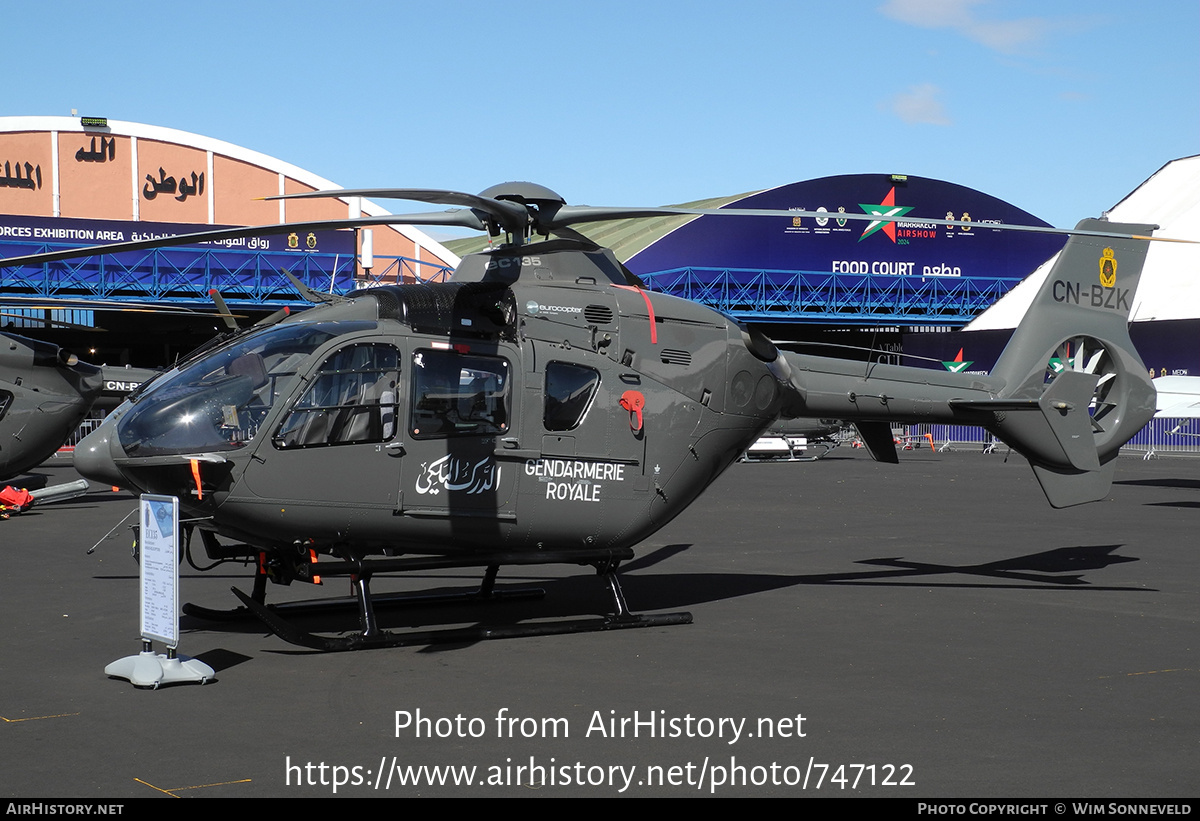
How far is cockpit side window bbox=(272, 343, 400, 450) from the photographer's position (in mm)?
9055

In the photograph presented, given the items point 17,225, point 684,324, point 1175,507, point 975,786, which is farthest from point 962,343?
point 975,786

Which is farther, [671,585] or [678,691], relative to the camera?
[671,585]

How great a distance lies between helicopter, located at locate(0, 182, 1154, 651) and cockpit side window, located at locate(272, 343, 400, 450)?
0.04 feet

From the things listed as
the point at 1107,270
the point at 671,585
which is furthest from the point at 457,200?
→ the point at 1107,270

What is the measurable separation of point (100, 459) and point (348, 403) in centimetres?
199

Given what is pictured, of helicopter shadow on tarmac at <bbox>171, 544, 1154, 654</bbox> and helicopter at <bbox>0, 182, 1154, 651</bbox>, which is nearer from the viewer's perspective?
helicopter at <bbox>0, 182, 1154, 651</bbox>

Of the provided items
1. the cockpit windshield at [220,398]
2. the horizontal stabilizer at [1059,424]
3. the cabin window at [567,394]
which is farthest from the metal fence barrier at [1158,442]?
the cockpit windshield at [220,398]

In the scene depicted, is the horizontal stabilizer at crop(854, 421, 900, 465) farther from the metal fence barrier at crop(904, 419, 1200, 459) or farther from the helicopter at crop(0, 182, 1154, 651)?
the metal fence barrier at crop(904, 419, 1200, 459)

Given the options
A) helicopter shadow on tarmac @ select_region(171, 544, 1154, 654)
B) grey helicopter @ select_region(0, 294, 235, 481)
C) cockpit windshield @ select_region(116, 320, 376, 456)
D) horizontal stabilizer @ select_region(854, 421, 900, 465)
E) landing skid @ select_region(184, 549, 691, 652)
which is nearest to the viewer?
cockpit windshield @ select_region(116, 320, 376, 456)

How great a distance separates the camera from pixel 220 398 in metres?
8.91

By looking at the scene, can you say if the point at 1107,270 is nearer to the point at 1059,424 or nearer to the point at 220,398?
the point at 1059,424

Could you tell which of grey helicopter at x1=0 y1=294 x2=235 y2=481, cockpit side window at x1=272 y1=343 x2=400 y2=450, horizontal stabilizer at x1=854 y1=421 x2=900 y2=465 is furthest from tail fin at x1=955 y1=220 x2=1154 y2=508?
grey helicopter at x1=0 y1=294 x2=235 y2=481

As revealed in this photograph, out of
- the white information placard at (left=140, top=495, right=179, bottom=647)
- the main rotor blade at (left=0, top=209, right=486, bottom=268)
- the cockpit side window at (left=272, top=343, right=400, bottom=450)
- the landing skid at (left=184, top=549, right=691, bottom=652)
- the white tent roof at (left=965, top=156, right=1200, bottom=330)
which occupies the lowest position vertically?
the landing skid at (left=184, top=549, right=691, bottom=652)
